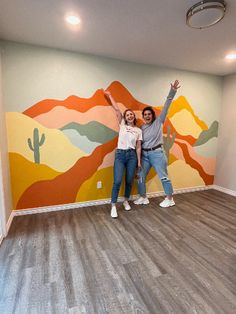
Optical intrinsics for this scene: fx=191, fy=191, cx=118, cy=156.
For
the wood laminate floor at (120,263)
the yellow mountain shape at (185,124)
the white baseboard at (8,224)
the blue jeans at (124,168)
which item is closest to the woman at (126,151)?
the blue jeans at (124,168)

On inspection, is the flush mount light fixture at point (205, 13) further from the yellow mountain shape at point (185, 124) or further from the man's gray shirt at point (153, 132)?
the yellow mountain shape at point (185, 124)

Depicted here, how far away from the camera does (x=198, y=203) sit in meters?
3.34

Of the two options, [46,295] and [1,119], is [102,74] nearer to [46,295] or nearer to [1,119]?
[1,119]

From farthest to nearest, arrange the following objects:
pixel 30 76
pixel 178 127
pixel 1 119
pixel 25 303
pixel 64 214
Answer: pixel 178 127 < pixel 64 214 < pixel 30 76 < pixel 1 119 < pixel 25 303

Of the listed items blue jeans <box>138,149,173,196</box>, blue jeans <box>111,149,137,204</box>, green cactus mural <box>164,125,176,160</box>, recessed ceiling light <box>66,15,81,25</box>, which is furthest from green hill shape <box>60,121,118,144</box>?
recessed ceiling light <box>66,15,81,25</box>

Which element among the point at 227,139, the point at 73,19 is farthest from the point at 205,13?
the point at 227,139

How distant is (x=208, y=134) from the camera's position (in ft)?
13.1

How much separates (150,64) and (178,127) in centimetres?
125

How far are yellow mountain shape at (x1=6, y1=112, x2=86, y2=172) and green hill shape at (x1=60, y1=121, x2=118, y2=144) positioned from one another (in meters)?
0.22

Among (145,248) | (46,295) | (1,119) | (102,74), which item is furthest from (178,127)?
(46,295)

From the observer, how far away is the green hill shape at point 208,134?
3.92 m

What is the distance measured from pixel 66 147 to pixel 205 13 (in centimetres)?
228

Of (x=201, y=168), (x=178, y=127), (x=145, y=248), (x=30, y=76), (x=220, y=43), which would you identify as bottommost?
(x=145, y=248)

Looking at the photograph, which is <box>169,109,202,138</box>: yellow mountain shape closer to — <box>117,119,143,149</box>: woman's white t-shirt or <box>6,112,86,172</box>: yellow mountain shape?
<box>117,119,143,149</box>: woman's white t-shirt
